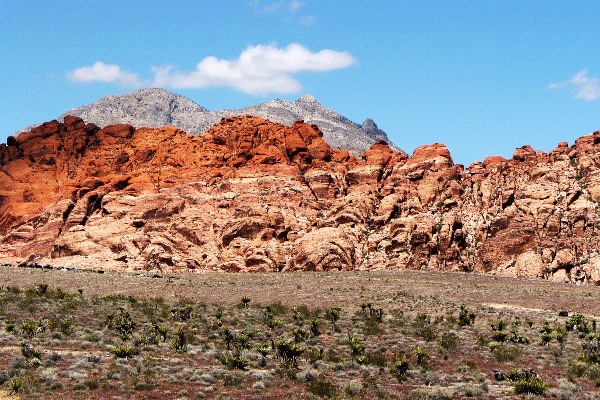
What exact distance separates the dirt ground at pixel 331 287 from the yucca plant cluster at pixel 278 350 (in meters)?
5.37

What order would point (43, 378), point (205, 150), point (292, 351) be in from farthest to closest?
point (205, 150) → point (292, 351) → point (43, 378)

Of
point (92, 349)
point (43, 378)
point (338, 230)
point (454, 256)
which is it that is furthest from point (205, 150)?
point (43, 378)

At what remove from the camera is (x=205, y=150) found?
10631cm

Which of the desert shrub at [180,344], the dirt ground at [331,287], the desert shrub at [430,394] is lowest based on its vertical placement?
the desert shrub at [430,394]

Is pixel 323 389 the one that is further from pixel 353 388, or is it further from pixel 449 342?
pixel 449 342

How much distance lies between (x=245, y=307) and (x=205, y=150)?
185 ft

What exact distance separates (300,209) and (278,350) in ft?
189

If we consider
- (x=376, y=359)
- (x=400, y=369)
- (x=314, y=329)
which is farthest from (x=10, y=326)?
(x=400, y=369)

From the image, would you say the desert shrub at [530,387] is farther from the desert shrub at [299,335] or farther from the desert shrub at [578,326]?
the desert shrub at [578,326]

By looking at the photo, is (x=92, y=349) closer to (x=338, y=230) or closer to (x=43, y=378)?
(x=43, y=378)

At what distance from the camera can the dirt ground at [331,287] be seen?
195 feet

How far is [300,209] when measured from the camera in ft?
302

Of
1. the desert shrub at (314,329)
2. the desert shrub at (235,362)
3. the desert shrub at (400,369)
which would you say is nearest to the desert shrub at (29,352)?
the desert shrub at (235,362)

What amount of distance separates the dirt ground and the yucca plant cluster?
537 centimetres
